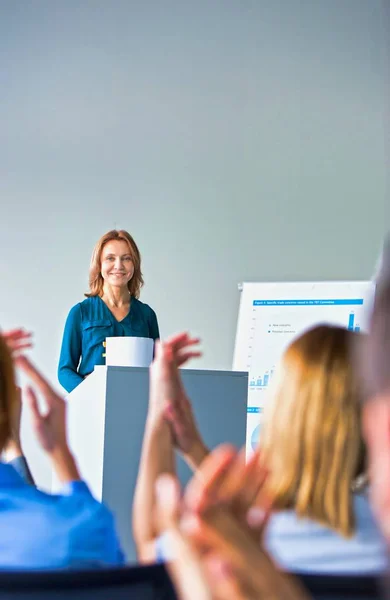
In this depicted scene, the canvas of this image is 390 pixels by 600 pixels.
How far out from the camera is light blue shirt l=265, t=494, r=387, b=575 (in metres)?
1.04

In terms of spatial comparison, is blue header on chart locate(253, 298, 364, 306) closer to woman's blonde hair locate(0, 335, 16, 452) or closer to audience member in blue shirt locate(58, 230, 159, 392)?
audience member in blue shirt locate(58, 230, 159, 392)

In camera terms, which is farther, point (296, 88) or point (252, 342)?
point (296, 88)

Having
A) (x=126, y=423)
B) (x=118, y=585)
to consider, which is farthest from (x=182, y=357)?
(x=126, y=423)

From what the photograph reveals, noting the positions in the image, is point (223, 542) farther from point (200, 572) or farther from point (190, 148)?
point (190, 148)

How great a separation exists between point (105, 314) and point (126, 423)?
154 centimetres

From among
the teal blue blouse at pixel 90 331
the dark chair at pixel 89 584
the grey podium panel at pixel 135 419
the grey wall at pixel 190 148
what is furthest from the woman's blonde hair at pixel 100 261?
the dark chair at pixel 89 584

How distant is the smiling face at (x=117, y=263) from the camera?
14.4 ft

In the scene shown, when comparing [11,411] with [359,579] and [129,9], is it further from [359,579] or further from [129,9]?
[129,9]

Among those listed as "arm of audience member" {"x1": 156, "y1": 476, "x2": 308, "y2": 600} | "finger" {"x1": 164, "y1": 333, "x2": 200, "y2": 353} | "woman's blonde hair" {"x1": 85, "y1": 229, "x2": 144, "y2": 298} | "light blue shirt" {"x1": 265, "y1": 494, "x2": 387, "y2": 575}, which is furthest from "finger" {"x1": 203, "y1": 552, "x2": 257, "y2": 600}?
"woman's blonde hair" {"x1": 85, "y1": 229, "x2": 144, "y2": 298}

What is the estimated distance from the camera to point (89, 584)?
0.90 metres

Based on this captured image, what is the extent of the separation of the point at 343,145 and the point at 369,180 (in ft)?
0.98

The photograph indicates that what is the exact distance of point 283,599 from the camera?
0.51 metres

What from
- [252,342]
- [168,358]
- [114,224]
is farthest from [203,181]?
[168,358]

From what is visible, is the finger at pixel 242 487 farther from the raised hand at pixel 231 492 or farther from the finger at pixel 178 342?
the finger at pixel 178 342
